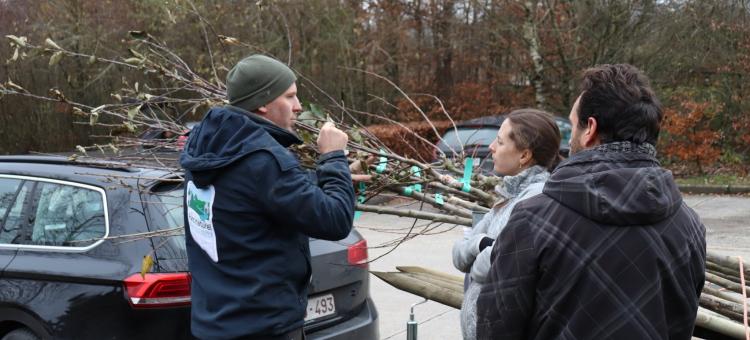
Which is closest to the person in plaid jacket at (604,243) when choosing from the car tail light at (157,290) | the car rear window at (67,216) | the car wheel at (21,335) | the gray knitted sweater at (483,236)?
the gray knitted sweater at (483,236)

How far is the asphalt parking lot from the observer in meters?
6.13

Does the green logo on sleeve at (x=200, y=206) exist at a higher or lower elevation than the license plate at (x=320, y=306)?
higher

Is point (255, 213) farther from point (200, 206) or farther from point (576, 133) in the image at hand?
point (576, 133)

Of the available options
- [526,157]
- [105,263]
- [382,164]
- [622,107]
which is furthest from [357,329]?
[622,107]

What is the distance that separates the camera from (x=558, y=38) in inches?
631

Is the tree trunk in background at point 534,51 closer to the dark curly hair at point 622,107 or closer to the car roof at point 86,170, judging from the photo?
the car roof at point 86,170

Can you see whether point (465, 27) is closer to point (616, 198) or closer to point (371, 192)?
point (371, 192)

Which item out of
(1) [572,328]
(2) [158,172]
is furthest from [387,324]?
(1) [572,328]

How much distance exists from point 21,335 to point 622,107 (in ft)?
10.5

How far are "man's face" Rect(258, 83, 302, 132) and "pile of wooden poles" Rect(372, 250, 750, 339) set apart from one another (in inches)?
40.1

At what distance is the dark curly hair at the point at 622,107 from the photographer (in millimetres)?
1830

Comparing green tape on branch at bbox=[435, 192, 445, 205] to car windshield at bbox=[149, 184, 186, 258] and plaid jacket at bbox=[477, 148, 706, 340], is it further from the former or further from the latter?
plaid jacket at bbox=[477, 148, 706, 340]

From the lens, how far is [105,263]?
3605 mm

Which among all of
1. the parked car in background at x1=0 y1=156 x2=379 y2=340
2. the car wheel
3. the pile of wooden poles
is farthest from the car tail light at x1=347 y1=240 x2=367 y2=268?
the car wheel
